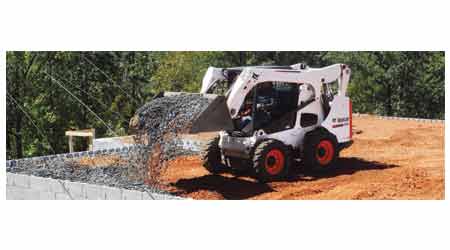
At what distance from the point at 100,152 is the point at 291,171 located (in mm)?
3899

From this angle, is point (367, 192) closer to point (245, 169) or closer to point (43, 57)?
point (245, 169)

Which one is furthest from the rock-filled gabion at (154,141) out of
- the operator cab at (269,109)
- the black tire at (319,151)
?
the black tire at (319,151)

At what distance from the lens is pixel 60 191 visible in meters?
10.9

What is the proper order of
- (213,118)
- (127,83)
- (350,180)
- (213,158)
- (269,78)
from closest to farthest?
(213,118)
(269,78)
(350,180)
(213,158)
(127,83)

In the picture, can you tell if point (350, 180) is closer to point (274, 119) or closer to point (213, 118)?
point (274, 119)

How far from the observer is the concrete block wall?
10086 millimetres

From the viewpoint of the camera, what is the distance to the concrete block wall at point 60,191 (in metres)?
10.1

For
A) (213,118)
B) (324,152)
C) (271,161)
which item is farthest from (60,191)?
(324,152)

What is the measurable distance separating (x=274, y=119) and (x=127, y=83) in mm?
9486

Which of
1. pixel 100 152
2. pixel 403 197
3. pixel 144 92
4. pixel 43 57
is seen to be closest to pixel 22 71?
pixel 43 57

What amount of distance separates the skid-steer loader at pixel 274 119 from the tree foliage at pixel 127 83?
586 cm

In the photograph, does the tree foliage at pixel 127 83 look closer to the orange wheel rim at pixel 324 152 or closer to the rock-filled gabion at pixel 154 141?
the rock-filled gabion at pixel 154 141

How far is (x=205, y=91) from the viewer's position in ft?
38.5

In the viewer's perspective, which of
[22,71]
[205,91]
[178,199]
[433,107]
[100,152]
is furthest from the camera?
[433,107]
